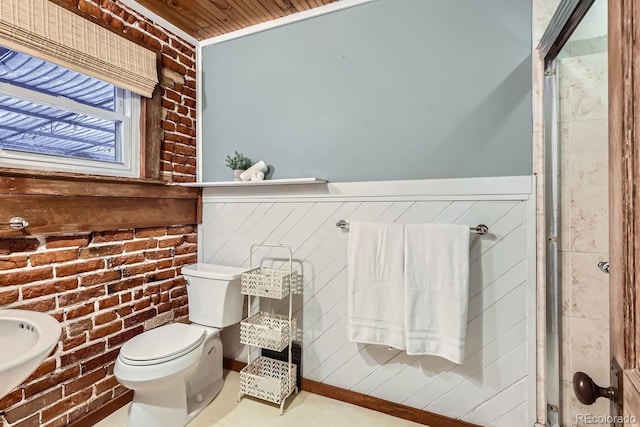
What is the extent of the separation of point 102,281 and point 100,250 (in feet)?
0.58

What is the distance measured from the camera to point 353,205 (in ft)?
6.09

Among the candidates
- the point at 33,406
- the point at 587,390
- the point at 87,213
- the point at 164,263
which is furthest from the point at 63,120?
the point at 587,390

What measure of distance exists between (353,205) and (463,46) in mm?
1042

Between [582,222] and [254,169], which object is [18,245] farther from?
[582,222]

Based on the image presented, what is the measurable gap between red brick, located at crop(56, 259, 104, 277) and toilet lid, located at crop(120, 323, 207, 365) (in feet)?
1.49

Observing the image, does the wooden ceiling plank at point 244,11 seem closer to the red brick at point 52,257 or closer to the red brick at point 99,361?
the red brick at point 52,257

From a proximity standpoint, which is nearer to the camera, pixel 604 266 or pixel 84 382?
pixel 604 266

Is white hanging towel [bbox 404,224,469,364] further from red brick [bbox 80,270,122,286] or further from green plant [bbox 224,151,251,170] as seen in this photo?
red brick [bbox 80,270,122,286]

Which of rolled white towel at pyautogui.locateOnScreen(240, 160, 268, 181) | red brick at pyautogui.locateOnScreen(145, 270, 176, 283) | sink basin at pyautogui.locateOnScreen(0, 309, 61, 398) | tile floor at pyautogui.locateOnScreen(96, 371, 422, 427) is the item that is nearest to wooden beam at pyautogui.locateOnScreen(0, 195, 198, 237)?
red brick at pyautogui.locateOnScreen(145, 270, 176, 283)

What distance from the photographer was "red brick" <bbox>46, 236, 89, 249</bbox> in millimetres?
1527

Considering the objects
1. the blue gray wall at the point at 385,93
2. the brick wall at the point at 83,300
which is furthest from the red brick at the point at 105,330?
the blue gray wall at the point at 385,93

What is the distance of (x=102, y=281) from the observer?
1746 mm

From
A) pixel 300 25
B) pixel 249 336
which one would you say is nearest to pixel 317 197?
pixel 249 336

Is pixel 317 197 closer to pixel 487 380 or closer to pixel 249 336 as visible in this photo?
pixel 249 336
